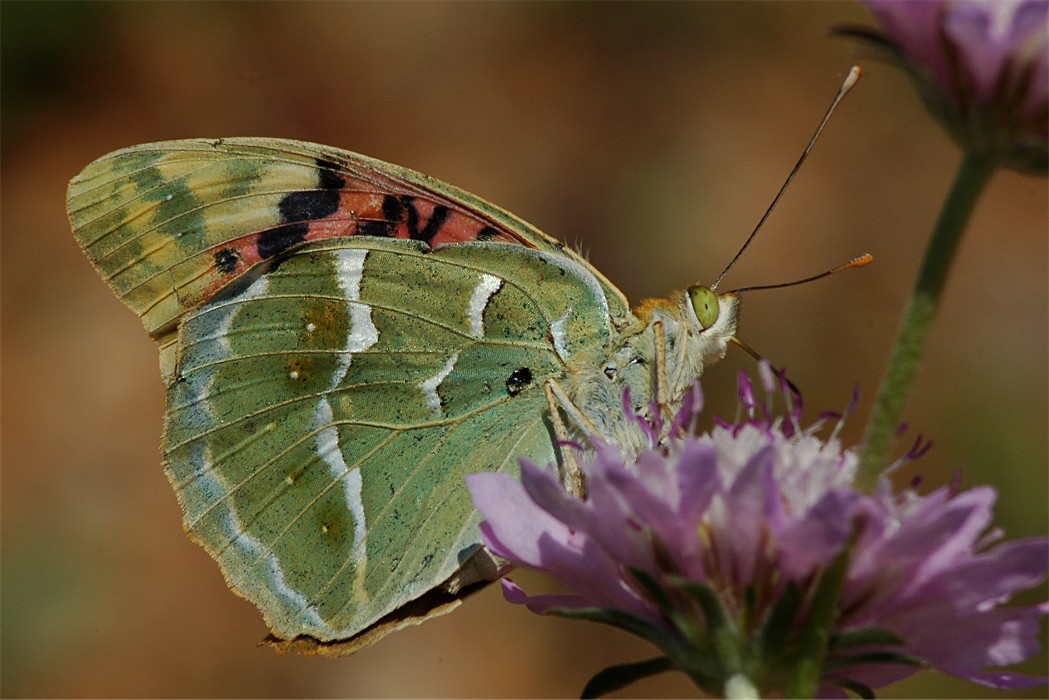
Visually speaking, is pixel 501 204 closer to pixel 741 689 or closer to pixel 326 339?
pixel 326 339

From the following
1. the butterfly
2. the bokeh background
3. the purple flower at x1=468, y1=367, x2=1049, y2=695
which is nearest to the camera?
the purple flower at x1=468, y1=367, x2=1049, y2=695

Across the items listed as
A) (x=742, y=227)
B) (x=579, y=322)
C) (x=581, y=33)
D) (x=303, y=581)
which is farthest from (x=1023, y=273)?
(x=303, y=581)

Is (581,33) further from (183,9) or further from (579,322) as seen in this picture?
(579,322)

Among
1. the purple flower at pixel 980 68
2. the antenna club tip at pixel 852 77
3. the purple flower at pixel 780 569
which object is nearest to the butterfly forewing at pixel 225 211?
the antenna club tip at pixel 852 77

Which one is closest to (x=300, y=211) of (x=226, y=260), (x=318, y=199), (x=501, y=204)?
(x=318, y=199)

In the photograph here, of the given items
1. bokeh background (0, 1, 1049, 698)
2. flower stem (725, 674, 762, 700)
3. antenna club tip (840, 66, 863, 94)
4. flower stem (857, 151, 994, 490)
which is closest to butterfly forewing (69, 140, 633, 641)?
antenna club tip (840, 66, 863, 94)

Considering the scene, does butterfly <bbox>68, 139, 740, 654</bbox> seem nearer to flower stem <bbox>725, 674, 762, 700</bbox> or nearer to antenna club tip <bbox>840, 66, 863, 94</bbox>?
antenna club tip <bbox>840, 66, 863, 94</bbox>

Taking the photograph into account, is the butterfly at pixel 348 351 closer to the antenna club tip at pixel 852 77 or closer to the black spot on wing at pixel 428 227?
the black spot on wing at pixel 428 227
